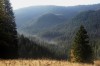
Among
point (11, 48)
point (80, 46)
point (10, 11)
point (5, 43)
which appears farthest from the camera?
point (80, 46)

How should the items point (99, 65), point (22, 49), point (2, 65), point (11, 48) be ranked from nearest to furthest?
point (2, 65) < point (99, 65) < point (11, 48) < point (22, 49)

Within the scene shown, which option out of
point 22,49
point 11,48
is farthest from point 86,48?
point 22,49

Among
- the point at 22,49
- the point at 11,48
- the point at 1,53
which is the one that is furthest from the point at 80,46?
the point at 22,49

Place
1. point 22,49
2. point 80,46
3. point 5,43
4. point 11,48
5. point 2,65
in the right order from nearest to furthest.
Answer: point 2,65 → point 5,43 → point 11,48 → point 80,46 → point 22,49

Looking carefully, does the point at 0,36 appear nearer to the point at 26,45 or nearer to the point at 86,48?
the point at 86,48

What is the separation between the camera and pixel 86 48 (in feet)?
186

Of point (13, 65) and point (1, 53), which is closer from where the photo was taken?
point (13, 65)

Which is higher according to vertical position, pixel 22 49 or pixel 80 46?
pixel 80 46

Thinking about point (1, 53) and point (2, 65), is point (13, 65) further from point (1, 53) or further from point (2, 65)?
point (1, 53)

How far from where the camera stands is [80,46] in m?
56.2

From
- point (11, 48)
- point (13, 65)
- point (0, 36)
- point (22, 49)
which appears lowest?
point (22, 49)

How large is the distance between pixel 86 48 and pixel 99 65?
44689mm

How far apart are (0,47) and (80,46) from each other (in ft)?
86.2

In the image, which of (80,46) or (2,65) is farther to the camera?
(80,46)
